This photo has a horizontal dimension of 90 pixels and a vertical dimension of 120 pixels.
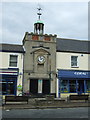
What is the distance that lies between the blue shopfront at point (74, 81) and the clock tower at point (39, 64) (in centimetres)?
116

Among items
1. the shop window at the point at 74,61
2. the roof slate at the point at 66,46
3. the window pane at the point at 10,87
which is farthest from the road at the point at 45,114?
the shop window at the point at 74,61

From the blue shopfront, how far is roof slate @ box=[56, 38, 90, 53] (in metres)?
3.03

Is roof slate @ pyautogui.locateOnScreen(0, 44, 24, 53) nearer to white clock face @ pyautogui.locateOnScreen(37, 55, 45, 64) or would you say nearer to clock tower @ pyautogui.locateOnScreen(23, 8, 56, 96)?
clock tower @ pyautogui.locateOnScreen(23, 8, 56, 96)

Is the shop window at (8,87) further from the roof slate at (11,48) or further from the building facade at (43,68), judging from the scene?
the roof slate at (11,48)

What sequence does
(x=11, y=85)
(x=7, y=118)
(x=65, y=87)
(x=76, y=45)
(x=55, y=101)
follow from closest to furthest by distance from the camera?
(x=7, y=118) < (x=55, y=101) < (x=11, y=85) < (x=65, y=87) < (x=76, y=45)

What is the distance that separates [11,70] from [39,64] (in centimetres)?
353

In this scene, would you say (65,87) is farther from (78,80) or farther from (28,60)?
(28,60)

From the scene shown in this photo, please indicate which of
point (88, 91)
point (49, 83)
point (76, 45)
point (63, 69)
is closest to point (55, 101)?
point (49, 83)

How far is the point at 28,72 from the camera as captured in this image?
22719 mm

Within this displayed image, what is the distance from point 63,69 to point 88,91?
4.62 m

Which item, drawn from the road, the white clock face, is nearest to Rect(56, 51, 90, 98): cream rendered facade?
the white clock face

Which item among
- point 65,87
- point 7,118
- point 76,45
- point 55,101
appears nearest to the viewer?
point 7,118

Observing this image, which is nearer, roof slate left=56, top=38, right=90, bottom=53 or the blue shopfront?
the blue shopfront

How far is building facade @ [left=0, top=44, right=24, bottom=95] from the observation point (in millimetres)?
22141
